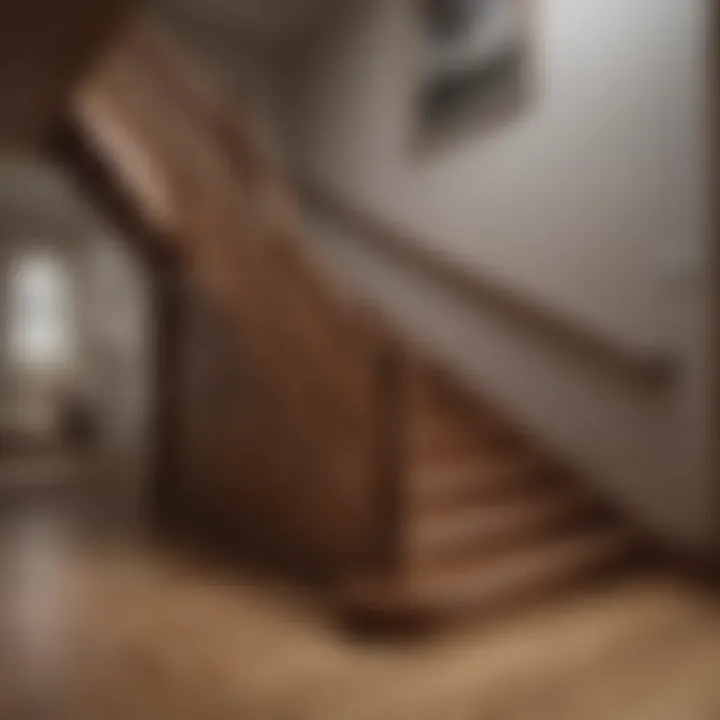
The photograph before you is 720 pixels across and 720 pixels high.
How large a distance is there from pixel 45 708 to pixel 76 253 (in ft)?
23.4

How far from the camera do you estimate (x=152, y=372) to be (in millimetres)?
3775

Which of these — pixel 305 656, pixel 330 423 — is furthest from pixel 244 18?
pixel 305 656

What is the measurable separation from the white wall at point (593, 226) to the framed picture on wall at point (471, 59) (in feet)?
0.36

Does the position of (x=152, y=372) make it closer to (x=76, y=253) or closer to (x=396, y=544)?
(x=396, y=544)

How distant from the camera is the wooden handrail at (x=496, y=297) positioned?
2.82m

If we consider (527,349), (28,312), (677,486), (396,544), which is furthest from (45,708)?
(28,312)

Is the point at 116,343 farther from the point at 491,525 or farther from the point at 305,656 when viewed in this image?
the point at 305,656

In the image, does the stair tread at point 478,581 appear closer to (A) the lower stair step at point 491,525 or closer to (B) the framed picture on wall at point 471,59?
(A) the lower stair step at point 491,525

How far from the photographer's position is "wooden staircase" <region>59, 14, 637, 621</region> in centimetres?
218

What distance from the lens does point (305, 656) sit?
69.9 inches

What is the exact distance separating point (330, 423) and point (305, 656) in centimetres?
92

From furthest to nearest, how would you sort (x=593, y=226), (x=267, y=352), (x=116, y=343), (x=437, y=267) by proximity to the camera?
(x=116, y=343)
(x=437, y=267)
(x=593, y=226)
(x=267, y=352)

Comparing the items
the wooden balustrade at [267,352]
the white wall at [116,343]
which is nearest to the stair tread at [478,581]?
the wooden balustrade at [267,352]

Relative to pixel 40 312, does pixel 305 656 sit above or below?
below
